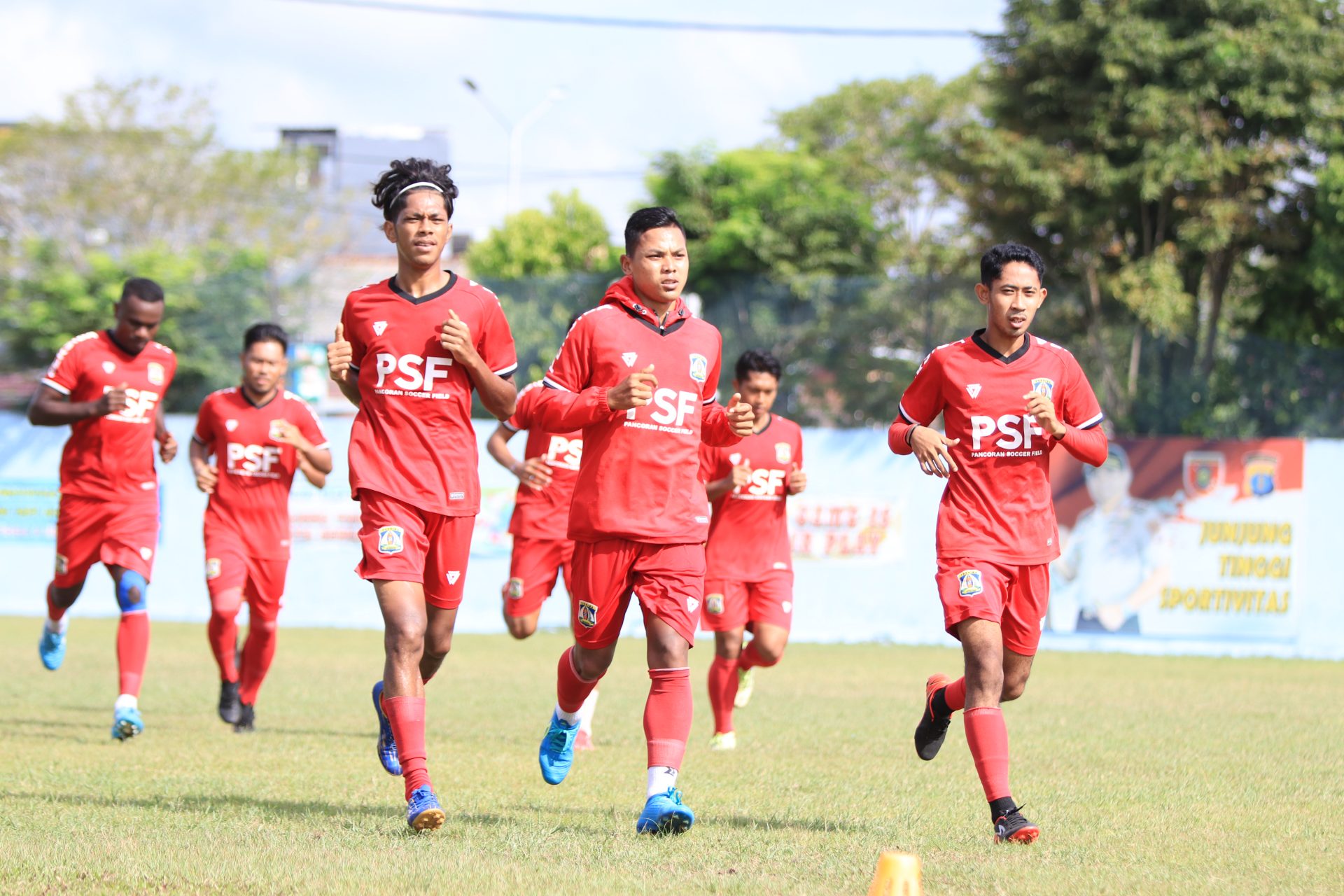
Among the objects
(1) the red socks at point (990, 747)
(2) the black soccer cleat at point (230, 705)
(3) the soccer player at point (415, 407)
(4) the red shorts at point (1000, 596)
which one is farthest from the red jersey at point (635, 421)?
(2) the black soccer cleat at point (230, 705)

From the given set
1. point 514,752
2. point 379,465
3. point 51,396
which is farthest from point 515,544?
point 379,465

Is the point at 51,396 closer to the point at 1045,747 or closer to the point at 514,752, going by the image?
the point at 514,752

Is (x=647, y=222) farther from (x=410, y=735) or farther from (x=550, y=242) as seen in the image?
(x=550, y=242)

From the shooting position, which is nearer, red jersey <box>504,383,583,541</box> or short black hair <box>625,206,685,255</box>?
short black hair <box>625,206,685,255</box>

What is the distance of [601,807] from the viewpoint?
662cm

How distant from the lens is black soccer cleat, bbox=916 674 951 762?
22.3 ft

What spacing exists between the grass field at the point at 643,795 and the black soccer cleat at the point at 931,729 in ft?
0.82

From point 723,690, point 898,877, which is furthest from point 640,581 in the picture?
point 723,690

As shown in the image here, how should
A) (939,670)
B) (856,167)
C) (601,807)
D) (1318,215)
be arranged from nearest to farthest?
(601,807) < (939,670) < (1318,215) < (856,167)

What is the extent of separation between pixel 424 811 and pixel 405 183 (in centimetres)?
263

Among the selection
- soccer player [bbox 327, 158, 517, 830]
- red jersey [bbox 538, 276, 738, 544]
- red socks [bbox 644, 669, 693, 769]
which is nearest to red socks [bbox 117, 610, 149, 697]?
soccer player [bbox 327, 158, 517, 830]

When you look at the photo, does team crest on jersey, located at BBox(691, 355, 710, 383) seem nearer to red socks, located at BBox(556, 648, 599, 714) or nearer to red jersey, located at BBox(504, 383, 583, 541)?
Answer: red socks, located at BBox(556, 648, 599, 714)

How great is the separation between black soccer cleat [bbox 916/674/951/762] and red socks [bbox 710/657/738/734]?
2.80 metres

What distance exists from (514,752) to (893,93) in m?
40.4
